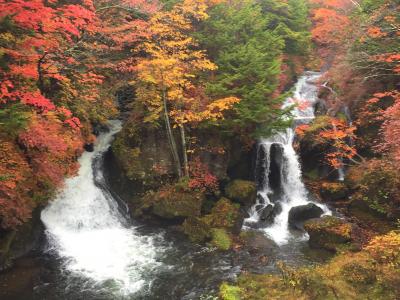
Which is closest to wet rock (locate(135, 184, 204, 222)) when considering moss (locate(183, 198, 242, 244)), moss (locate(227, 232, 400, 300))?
moss (locate(183, 198, 242, 244))

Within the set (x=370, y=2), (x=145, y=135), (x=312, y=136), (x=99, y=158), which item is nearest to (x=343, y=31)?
(x=370, y=2)

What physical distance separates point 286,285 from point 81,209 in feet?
32.1

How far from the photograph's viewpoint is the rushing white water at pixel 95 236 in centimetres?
1232

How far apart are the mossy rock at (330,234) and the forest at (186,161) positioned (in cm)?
6

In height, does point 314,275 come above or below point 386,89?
below

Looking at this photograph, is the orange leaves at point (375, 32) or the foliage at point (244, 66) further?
the orange leaves at point (375, 32)

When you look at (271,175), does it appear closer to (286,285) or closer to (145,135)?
(145,135)

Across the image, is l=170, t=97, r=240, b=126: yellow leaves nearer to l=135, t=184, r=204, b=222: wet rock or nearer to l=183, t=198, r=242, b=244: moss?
l=135, t=184, r=204, b=222: wet rock

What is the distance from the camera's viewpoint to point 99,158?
17.6 metres

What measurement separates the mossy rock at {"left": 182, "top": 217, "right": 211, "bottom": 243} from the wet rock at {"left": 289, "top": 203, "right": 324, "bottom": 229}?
415 cm

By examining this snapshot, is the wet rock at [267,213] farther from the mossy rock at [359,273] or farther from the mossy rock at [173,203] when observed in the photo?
the mossy rock at [359,273]

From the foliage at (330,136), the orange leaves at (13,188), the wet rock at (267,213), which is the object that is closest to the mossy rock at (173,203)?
the wet rock at (267,213)

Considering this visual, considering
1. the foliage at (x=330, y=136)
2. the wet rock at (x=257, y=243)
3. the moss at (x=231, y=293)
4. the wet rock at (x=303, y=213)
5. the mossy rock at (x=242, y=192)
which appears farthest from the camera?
the foliage at (x=330, y=136)

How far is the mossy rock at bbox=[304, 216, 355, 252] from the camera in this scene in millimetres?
13742
